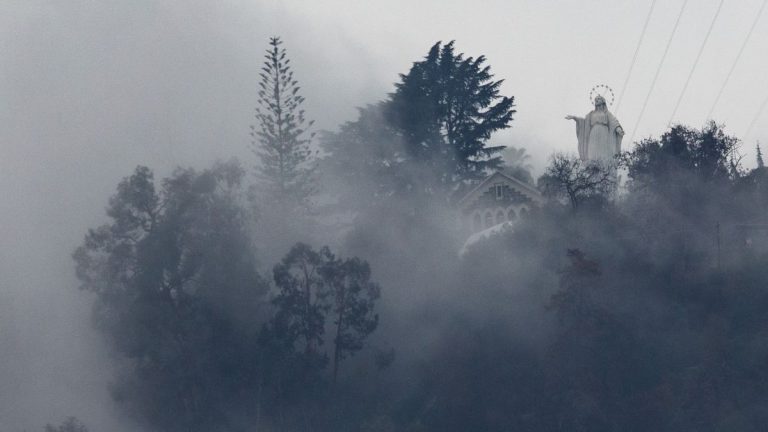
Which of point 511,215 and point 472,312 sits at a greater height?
point 511,215

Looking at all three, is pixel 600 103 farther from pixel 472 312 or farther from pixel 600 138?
pixel 472 312

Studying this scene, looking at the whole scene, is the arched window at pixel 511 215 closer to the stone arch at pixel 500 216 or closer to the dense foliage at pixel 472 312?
the stone arch at pixel 500 216

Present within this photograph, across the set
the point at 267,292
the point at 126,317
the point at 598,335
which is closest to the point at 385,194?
the point at 267,292

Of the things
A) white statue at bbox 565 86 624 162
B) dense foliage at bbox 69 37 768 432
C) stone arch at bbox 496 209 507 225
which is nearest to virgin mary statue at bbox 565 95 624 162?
white statue at bbox 565 86 624 162

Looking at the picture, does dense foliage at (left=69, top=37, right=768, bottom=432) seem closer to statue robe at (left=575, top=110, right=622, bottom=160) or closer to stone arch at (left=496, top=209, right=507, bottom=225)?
statue robe at (left=575, top=110, right=622, bottom=160)

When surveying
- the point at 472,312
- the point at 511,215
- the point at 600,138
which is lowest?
the point at 472,312

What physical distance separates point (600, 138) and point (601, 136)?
0.44 feet

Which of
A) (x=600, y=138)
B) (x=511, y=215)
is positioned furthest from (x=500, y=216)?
(x=600, y=138)

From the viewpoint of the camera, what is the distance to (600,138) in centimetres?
8169

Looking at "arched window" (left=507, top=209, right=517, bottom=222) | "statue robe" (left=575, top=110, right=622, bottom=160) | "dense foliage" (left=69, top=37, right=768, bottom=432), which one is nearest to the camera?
"dense foliage" (left=69, top=37, right=768, bottom=432)

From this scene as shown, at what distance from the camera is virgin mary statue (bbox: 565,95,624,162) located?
3214 inches

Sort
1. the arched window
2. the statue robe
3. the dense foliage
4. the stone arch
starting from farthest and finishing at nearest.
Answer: the stone arch → the arched window → the statue robe → the dense foliage

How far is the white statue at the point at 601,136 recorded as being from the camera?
3214 inches

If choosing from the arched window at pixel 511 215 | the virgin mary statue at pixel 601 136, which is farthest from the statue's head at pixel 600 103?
the arched window at pixel 511 215
